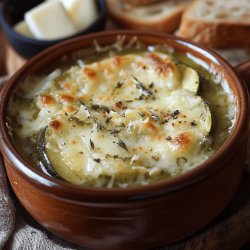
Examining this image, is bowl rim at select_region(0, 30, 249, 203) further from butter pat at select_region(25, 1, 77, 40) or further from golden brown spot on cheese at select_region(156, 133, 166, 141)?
butter pat at select_region(25, 1, 77, 40)

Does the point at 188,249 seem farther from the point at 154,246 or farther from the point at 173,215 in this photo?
the point at 173,215

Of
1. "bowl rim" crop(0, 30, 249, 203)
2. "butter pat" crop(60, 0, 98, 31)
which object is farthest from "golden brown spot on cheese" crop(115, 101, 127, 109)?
"butter pat" crop(60, 0, 98, 31)

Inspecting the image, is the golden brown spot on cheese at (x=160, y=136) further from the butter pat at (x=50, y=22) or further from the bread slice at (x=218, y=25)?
the butter pat at (x=50, y=22)

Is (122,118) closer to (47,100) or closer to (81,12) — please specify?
(47,100)

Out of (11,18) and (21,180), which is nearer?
(21,180)

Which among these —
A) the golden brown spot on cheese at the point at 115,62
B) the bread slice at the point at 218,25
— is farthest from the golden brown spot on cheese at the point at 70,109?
the bread slice at the point at 218,25

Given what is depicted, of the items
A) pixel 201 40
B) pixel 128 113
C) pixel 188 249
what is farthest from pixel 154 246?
pixel 201 40
